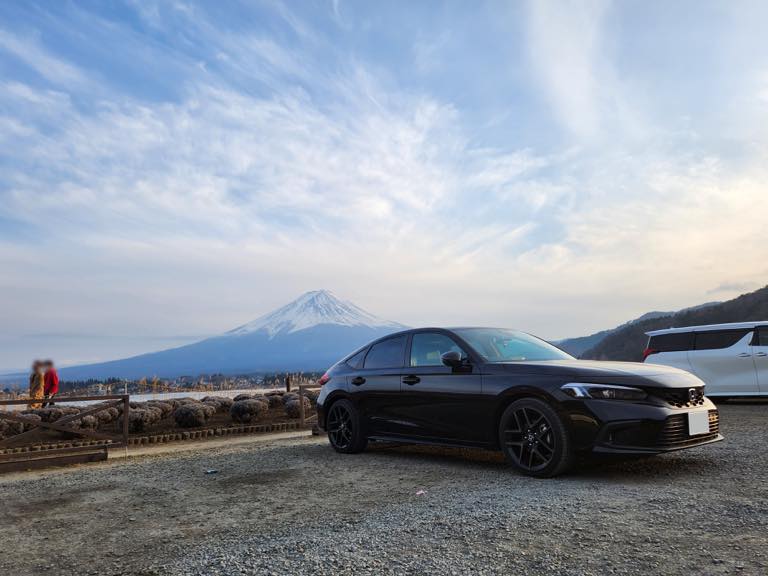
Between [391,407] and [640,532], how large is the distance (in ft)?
12.6

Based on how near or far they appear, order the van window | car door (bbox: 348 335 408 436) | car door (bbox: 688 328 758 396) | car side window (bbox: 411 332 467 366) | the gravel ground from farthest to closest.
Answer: the van window, car door (bbox: 688 328 758 396), car door (bbox: 348 335 408 436), car side window (bbox: 411 332 467 366), the gravel ground

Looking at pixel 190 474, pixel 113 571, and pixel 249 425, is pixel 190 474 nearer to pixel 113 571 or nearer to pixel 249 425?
pixel 113 571

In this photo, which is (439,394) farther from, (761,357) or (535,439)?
(761,357)

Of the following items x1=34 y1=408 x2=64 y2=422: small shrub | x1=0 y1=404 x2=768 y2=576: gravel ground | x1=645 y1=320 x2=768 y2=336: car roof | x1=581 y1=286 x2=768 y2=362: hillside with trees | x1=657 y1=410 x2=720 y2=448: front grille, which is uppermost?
x1=581 y1=286 x2=768 y2=362: hillside with trees

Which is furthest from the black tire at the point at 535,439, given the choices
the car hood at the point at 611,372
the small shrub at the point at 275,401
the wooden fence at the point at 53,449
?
the small shrub at the point at 275,401

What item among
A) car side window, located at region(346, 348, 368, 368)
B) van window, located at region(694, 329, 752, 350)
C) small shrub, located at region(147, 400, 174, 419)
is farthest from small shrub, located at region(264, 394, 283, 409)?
van window, located at region(694, 329, 752, 350)

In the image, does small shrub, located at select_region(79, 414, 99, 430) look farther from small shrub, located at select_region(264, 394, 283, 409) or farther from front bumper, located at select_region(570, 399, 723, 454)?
front bumper, located at select_region(570, 399, 723, 454)

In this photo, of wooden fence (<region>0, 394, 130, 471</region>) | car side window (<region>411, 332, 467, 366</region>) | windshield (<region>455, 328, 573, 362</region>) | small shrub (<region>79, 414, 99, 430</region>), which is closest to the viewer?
windshield (<region>455, 328, 573, 362</region>)

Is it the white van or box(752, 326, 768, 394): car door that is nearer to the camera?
box(752, 326, 768, 394): car door

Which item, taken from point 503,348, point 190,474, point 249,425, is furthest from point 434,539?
point 249,425

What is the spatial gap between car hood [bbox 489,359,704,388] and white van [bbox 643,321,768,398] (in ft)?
28.5

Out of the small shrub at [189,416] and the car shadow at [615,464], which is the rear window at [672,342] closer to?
the car shadow at [615,464]

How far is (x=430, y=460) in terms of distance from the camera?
695cm

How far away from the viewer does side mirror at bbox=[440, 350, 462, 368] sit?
6340mm
